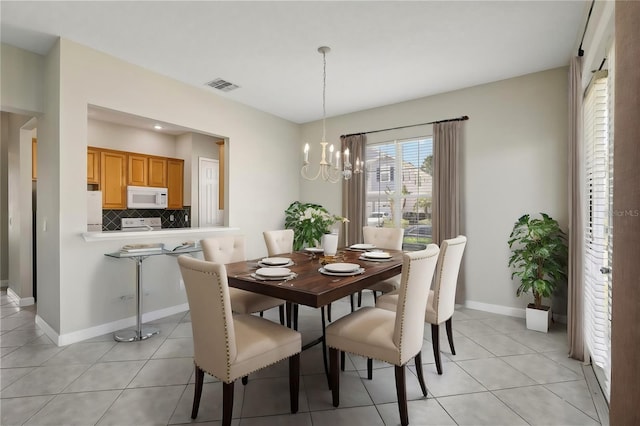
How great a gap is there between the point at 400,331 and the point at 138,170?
17.7 feet

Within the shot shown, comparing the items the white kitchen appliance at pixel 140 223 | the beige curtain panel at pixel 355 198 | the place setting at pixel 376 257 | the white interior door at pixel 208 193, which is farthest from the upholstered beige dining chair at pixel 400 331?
the white interior door at pixel 208 193

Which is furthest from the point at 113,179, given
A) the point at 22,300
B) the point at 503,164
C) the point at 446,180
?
the point at 503,164

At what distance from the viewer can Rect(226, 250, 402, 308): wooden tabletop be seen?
1.76 metres

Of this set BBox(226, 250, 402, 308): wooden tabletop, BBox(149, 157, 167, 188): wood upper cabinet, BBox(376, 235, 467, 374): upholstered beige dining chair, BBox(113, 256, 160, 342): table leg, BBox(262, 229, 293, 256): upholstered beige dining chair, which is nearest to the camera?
BBox(226, 250, 402, 308): wooden tabletop

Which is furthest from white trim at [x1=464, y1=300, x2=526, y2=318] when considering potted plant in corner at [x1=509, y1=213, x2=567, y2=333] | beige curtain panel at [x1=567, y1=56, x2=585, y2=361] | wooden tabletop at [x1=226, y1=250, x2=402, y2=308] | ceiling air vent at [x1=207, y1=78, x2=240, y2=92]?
ceiling air vent at [x1=207, y1=78, x2=240, y2=92]

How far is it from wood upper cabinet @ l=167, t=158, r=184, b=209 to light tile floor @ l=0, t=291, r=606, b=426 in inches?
129

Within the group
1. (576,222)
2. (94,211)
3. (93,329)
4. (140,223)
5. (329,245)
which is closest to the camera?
(576,222)

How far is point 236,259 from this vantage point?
3.07m

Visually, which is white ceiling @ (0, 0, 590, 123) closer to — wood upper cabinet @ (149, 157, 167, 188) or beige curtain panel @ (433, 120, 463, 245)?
beige curtain panel @ (433, 120, 463, 245)

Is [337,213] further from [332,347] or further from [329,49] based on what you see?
[332,347]

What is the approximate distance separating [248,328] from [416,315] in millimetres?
1026

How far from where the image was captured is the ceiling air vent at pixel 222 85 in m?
3.77

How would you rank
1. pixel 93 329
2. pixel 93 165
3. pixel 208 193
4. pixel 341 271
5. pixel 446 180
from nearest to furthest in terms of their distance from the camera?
1. pixel 341 271
2. pixel 93 329
3. pixel 446 180
4. pixel 93 165
5. pixel 208 193

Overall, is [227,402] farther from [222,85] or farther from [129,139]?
[129,139]
